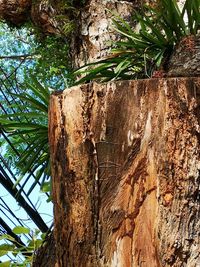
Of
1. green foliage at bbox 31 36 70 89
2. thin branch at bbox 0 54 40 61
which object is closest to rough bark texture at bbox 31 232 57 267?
green foliage at bbox 31 36 70 89

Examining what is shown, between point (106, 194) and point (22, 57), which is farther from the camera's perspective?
point (22, 57)

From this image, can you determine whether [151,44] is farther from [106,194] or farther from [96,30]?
[106,194]

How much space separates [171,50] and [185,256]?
68 centimetres

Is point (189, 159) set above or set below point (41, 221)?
below

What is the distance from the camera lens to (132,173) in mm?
1261

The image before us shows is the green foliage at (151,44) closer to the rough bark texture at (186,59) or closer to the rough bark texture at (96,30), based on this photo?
the rough bark texture at (186,59)

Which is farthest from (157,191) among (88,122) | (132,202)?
(88,122)

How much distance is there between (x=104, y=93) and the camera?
128 centimetres

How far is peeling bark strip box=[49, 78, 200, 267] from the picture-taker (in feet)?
4.07

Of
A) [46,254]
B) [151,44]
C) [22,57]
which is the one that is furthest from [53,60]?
[46,254]

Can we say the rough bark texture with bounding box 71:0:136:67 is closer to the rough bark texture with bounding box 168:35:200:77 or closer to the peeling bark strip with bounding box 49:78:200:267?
the rough bark texture with bounding box 168:35:200:77

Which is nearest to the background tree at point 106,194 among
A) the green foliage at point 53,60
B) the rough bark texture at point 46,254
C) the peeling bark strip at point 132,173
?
the peeling bark strip at point 132,173

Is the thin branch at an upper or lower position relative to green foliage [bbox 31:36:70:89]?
upper

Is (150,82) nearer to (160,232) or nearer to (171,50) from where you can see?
(160,232)
